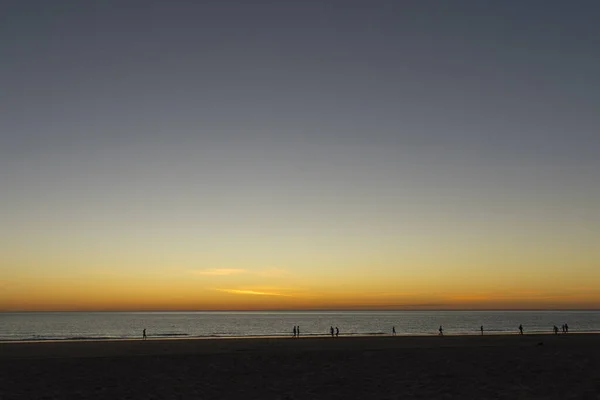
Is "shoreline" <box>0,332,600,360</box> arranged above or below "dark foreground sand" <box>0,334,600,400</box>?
below

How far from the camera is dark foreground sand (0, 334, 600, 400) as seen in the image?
20.0 metres

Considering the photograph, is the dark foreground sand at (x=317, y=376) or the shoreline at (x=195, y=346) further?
the shoreline at (x=195, y=346)

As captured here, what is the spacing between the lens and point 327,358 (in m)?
29.4

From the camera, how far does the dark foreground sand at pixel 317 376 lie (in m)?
20.0

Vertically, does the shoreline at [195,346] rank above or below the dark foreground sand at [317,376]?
below

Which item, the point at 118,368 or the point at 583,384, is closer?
the point at 583,384

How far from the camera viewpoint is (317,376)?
2384 cm

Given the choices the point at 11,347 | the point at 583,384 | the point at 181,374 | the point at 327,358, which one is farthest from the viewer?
the point at 11,347

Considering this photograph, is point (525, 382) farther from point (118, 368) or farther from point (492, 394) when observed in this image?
point (118, 368)

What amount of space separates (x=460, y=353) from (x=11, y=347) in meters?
36.2

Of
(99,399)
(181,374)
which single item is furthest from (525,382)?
(99,399)

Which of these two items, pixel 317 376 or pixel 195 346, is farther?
pixel 195 346

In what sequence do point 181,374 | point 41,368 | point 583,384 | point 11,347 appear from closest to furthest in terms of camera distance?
1. point 583,384
2. point 181,374
3. point 41,368
4. point 11,347

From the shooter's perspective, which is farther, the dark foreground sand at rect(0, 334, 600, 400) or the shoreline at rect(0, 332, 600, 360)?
the shoreline at rect(0, 332, 600, 360)
